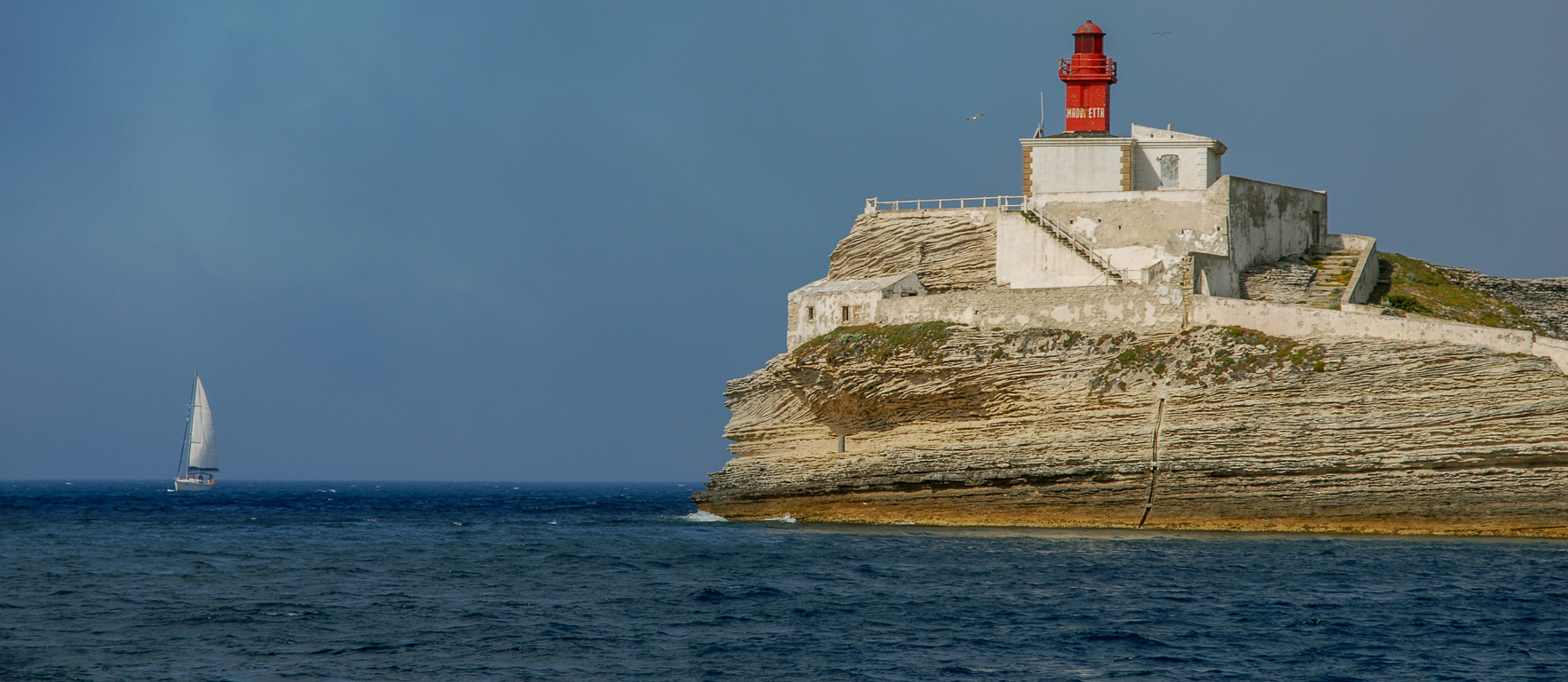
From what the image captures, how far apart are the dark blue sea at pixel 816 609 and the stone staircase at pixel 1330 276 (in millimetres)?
8466

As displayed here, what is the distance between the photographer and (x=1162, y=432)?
109ft

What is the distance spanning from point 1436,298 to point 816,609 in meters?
25.2

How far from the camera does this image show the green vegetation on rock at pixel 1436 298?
38.5 meters

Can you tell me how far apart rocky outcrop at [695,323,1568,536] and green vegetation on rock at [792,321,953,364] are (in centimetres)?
7

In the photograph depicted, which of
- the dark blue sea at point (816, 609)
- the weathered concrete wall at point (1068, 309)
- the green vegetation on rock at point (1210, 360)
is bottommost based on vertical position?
the dark blue sea at point (816, 609)

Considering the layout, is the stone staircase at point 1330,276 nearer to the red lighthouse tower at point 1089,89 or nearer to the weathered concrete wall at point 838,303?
the red lighthouse tower at point 1089,89

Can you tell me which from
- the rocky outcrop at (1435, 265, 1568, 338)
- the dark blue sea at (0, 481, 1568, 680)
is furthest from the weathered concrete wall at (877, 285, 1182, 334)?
the rocky outcrop at (1435, 265, 1568, 338)

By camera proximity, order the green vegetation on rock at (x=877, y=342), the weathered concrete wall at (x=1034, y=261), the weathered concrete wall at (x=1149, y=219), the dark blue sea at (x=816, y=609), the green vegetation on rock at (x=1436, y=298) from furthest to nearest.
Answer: the weathered concrete wall at (x=1034, y=261)
the weathered concrete wall at (x=1149, y=219)
the green vegetation on rock at (x=1436, y=298)
the green vegetation on rock at (x=877, y=342)
the dark blue sea at (x=816, y=609)

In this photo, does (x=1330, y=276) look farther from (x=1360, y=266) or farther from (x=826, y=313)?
Answer: (x=826, y=313)

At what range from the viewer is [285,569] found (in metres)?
30.0

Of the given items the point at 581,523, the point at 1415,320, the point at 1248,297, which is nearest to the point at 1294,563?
the point at 1415,320

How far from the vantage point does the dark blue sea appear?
1825cm

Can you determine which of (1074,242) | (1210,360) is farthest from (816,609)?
(1074,242)

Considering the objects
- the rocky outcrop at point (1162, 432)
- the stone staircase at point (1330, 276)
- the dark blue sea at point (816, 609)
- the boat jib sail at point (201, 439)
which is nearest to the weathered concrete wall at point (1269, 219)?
the stone staircase at point (1330, 276)
